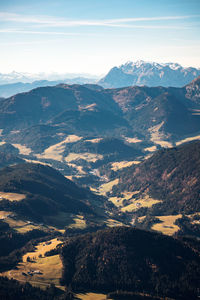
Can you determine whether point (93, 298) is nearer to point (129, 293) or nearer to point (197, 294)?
point (129, 293)

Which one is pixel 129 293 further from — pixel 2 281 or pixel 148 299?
pixel 2 281

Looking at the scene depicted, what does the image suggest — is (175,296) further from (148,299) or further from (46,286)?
(46,286)

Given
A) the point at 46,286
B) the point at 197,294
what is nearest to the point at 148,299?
the point at 197,294

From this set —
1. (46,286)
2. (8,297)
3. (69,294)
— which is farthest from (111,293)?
(8,297)

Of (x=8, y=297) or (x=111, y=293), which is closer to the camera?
(x=8, y=297)

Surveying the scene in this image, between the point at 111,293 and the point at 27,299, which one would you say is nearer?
the point at 27,299

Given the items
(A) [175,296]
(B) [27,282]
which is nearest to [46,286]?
(B) [27,282]

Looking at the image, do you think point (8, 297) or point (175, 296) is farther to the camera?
point (175, 296)
